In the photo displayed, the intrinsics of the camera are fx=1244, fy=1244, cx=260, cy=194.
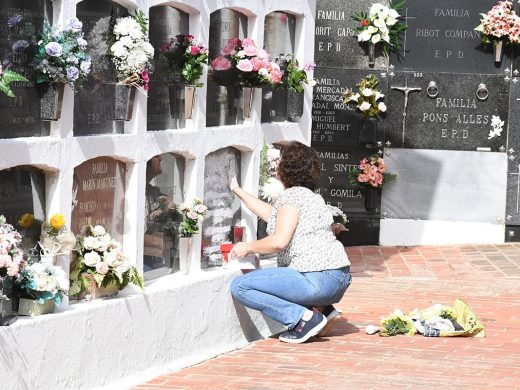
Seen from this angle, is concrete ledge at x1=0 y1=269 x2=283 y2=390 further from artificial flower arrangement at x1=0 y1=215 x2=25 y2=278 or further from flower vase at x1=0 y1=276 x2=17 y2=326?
artificial flower arrangement at x1=0 y1=215 x2=25 y2=278

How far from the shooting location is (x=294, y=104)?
28.9 feet

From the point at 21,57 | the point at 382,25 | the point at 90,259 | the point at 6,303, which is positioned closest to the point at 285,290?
the point at 90,259

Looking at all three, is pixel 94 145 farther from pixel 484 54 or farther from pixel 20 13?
pixel 484 54

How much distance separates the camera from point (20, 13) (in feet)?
19.1

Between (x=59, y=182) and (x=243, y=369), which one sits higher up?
(x=59, y=182)

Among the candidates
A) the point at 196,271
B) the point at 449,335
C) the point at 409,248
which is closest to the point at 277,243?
the point at 196,271

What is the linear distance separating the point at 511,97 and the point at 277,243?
5.46 m

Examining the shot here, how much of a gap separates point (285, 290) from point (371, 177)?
4.60m

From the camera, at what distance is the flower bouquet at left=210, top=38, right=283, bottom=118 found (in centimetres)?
777

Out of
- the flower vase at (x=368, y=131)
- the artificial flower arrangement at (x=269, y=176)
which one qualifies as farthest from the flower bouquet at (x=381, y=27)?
the artificial flower arrangement at (x=269, y=176)

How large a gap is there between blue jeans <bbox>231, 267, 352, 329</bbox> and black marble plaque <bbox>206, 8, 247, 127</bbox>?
3.40 ft

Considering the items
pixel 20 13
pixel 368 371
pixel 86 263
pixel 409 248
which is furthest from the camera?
pixel 409 248

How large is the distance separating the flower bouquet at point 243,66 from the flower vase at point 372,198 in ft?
14.4

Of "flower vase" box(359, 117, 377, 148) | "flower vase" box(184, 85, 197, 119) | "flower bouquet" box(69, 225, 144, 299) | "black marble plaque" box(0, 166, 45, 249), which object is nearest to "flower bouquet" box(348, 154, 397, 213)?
"flower vase" box(359, 117, 377, 148)
